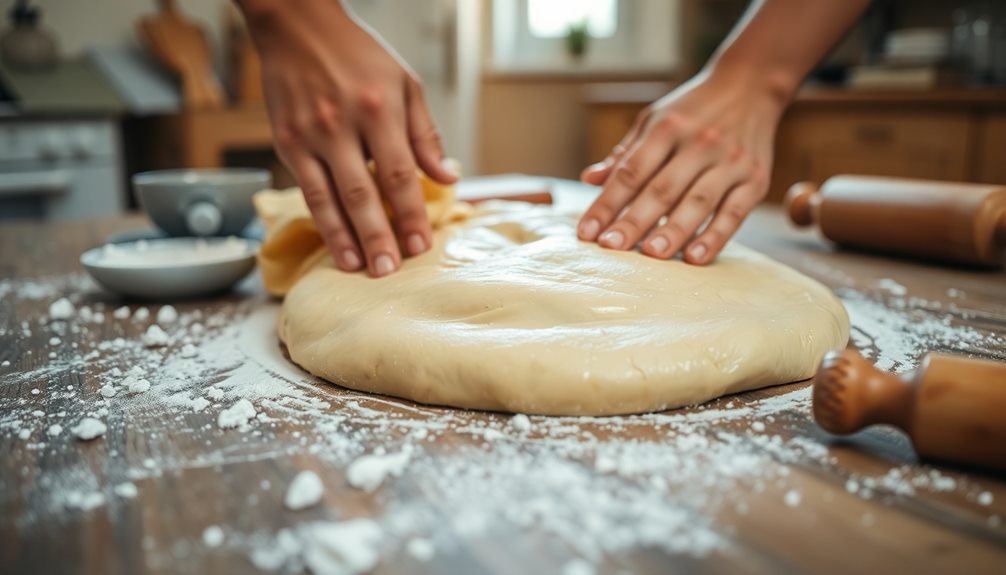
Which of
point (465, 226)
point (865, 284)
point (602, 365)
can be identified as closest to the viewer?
point (602, 365)

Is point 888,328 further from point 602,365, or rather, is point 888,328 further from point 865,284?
point 602,365

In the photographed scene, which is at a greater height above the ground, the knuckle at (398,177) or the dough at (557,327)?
the knuckle at (398,177)

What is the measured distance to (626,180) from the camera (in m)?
1.03

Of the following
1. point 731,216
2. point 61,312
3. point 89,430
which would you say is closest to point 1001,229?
point 731,216

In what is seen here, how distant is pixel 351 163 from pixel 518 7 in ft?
10.8

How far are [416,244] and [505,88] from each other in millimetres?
3176

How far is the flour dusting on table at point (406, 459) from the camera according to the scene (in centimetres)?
53

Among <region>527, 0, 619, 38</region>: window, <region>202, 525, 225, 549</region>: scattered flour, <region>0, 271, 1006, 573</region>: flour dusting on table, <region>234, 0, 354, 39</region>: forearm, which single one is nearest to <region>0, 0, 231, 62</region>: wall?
<region>527, 0, 619, 38</region>: window

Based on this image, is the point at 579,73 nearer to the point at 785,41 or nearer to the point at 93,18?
the point at 93,18

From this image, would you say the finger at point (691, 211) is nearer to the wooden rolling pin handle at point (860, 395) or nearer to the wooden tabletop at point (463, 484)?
the wooden tabletop at point (463, 484)

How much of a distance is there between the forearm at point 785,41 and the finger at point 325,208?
542 millimetres

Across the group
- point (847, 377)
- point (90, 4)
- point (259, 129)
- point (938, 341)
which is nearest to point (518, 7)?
point (259, 129)

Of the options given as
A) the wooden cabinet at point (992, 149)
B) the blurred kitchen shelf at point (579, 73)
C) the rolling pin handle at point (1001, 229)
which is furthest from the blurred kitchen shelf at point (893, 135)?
the rolling pin handle at point (1001, 229)

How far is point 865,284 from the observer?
1.24 metres
